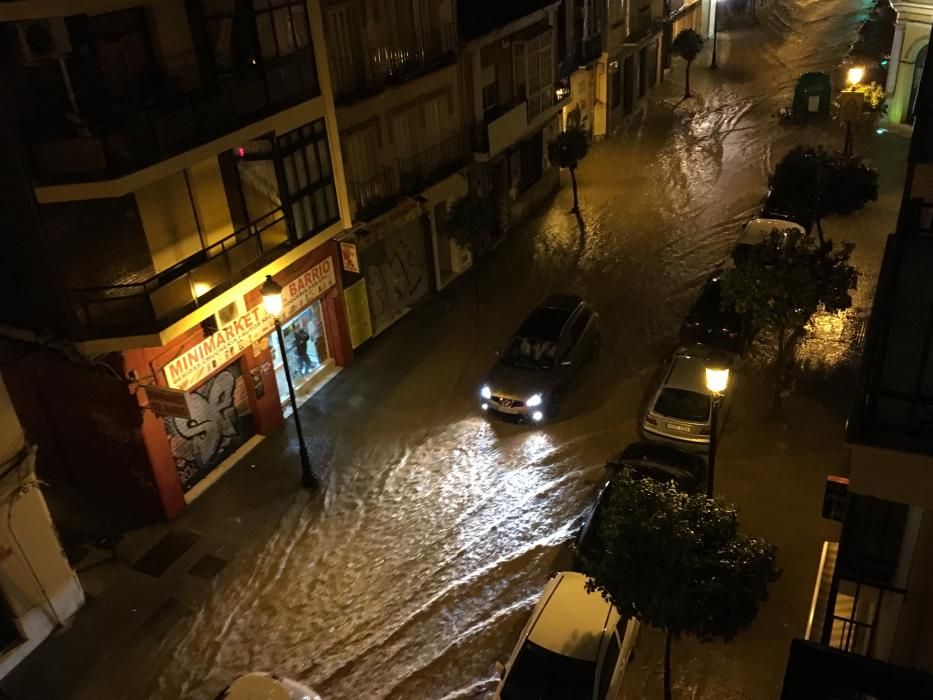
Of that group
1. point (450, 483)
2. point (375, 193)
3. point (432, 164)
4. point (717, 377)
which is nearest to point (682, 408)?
point (450, 483)

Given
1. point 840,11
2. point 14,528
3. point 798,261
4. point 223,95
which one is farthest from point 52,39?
point 840,11

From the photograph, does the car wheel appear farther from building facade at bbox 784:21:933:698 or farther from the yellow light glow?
building facade at bbox 784:21:933:698

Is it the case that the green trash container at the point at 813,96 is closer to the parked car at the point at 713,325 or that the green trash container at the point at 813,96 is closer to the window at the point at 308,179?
the parked car at the point at 713,325

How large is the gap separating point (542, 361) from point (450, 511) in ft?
15.3

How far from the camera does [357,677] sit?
43.2 ft

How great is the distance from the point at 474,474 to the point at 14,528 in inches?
337

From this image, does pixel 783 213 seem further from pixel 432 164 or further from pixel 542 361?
pixel 432 164

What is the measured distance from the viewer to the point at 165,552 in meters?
16.0

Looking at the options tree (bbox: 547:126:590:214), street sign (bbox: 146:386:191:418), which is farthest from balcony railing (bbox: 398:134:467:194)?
street sign (bbox: 146:386:191:418)

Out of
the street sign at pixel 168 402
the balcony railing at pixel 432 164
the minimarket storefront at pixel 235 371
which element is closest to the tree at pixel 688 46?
Result: the balcony railing at pixel 432 164

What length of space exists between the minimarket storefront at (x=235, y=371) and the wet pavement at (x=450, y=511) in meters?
0.65

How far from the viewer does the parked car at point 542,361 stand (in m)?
18.7

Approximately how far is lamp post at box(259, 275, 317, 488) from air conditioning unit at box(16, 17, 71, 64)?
4.99 meters

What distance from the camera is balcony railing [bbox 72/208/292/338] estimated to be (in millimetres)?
14211
